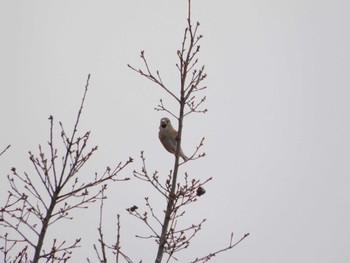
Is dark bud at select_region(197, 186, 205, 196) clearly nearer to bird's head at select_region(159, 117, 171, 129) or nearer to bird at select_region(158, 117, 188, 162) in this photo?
bird at select_region(158, 117, 188, 162)

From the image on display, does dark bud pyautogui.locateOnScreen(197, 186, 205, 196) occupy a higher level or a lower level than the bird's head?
lower

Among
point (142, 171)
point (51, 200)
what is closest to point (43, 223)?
point (51, 200)

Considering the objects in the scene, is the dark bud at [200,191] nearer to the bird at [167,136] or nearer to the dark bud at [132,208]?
the dark bud at [132,208]

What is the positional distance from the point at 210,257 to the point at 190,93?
1.69 meters

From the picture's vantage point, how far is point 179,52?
4.17 meters

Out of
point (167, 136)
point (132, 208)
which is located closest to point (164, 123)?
point (167, 136)

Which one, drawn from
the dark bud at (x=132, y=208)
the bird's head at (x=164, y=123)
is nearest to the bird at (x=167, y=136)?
the bird's head at (x=164, y=123)

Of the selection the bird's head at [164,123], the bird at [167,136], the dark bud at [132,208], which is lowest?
the dark bud at [132,208]

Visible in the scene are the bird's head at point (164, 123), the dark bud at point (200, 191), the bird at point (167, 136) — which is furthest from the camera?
the bird's head at point (164, 123)

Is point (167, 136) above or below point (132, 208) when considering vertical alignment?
above

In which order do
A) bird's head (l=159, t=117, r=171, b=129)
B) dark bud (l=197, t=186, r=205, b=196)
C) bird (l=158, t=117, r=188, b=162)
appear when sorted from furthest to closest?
1. bird's head (l=159, t=117, r=171, b=129)
2. bird (l=158, t=117, r=188, b=162)
3. dark bud (l=197, t=186, r=205, b=196)

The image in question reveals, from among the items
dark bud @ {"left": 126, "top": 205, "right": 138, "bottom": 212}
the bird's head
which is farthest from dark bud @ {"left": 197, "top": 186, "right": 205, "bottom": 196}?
the bird's head

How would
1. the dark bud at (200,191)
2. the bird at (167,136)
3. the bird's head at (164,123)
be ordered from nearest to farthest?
the dark bud at (200,191), the bird at (167,136), the bird's head at (164,123)

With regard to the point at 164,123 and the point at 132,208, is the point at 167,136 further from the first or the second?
the point at 132,208
